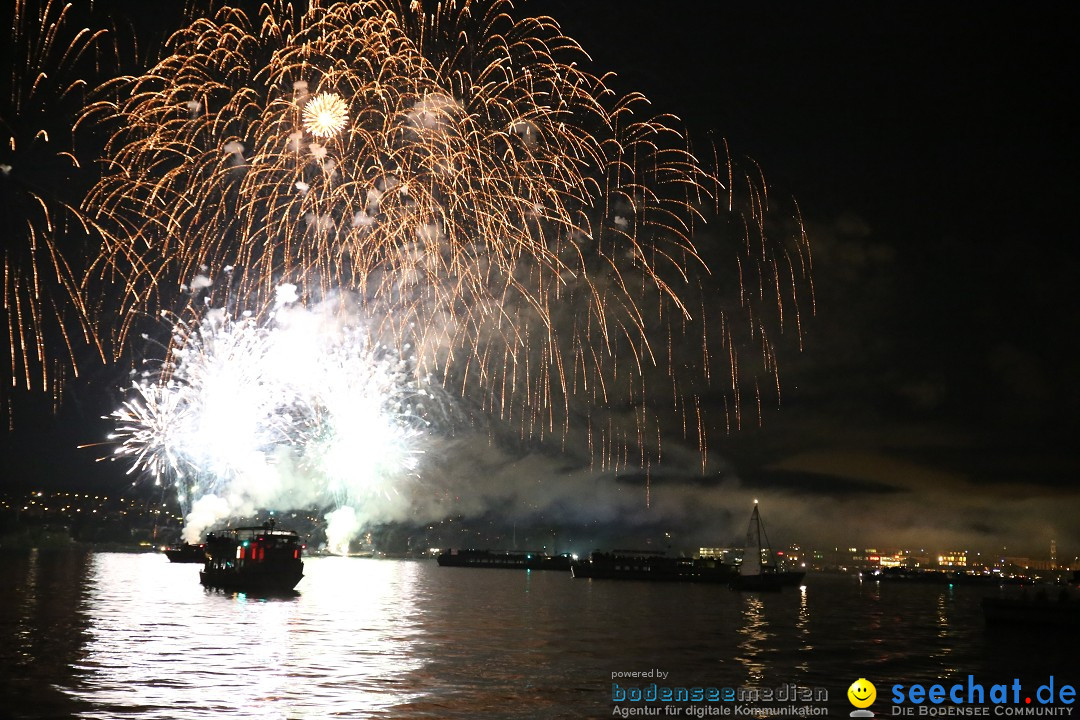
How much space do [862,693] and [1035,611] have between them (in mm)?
49572

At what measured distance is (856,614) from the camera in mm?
89250

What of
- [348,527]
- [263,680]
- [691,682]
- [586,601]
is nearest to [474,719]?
[263,680]

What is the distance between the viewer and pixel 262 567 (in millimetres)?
82625

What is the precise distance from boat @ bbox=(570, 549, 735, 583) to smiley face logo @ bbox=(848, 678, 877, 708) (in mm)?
143184

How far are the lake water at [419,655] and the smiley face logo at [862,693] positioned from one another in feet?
1.45

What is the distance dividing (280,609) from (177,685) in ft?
118

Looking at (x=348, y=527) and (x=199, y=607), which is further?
(x=348, y=527)

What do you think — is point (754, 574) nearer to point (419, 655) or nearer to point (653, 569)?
point (653, 569)

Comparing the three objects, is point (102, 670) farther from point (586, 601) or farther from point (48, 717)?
point (586, 601)

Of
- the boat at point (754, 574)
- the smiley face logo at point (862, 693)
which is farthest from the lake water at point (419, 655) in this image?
the boat at point (754, 574)

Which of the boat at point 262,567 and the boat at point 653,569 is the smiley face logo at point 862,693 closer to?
the boat at point 262,567

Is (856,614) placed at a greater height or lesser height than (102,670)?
lesser

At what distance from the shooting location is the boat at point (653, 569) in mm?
176250

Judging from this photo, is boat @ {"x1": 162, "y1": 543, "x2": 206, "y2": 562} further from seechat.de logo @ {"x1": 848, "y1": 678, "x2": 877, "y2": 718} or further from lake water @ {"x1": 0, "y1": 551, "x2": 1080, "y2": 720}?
seechat.de logo @ {"x1": 848, "y1": 678, "x2": 877, "y2": 718}
